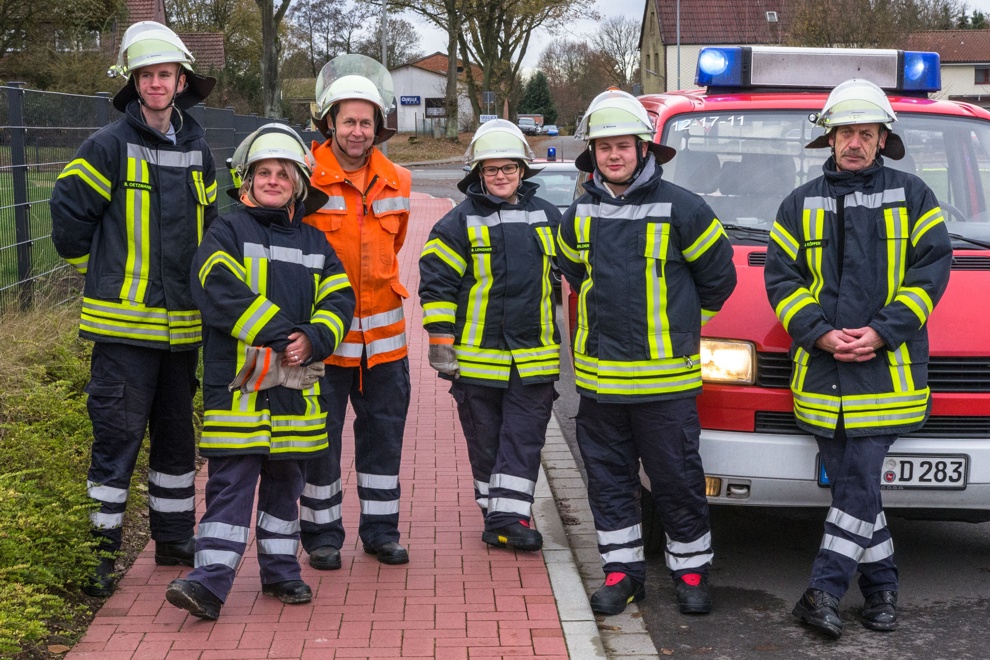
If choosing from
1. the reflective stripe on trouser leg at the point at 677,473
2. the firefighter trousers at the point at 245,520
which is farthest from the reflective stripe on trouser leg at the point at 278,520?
the reflective stripe on trouser leg at the point at 677,473

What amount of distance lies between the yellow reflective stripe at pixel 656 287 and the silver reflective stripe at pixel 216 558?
182cm

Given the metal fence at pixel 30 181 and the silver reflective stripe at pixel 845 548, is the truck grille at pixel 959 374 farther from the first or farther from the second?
the metal fence at pixel 30 181

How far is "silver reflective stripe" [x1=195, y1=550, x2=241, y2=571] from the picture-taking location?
4641mm

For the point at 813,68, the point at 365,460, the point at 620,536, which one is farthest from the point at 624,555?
the point at 813,68

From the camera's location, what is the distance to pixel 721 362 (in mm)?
4914

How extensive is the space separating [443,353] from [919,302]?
206cm

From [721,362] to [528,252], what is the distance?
1066 millimetres

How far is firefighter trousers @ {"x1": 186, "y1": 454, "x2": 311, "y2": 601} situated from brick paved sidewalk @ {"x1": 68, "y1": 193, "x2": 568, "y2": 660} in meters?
0.17

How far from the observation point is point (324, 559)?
17.3 ft

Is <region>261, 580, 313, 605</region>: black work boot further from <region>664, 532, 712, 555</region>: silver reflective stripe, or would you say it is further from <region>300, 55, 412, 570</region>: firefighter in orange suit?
<region>664, 532, 712, 555</region>: silver reflective stripe

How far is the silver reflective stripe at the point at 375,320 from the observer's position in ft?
17.1

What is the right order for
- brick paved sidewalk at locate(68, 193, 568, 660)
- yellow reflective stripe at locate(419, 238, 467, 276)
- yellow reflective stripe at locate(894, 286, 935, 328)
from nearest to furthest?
1. brick paved sidewalk at locate(68, 193, 568, 660)
2. yellow reflective stripe at locate(894, 286, 935, 328)
3. yellow reflective stripe at locate(419, 238, 467, 276)

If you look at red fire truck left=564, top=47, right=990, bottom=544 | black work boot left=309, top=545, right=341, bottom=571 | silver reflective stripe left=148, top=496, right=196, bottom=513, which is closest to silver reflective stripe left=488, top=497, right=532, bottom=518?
red fire truck left=564, top=47, right=990, bottom=544

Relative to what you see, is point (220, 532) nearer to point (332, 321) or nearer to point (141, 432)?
point (141, 432)
